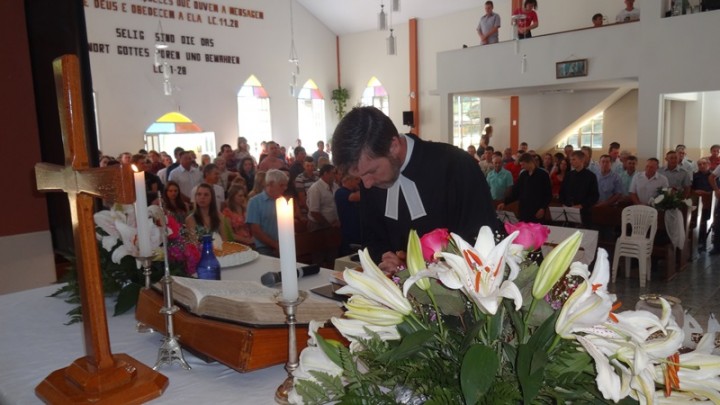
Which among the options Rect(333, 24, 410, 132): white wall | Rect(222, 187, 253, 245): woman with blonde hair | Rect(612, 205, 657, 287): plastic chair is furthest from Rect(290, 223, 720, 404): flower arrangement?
Rect(333, 24, 410, 132): white wall

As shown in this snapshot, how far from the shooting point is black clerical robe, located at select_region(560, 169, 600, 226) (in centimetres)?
775

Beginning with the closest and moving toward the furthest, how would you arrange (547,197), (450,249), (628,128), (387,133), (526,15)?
(450,249)
(387,133)
(547,197)
(526,15)
(628,128)

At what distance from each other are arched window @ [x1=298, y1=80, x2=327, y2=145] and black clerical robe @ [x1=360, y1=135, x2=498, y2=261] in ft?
58.4

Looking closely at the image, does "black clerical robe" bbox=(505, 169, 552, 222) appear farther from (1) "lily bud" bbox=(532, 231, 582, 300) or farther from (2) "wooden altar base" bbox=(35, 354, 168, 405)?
(1) "lily bud" bbox=(532, 231, 582, 300)

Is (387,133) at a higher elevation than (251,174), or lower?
higher

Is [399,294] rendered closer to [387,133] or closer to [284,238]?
[284,238]

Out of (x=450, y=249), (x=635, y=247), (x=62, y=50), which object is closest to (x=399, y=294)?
(x=450, y=249)

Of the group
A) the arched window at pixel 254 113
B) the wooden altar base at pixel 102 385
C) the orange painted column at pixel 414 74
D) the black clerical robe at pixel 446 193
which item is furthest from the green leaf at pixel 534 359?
the orange painted column at pixel 414 74

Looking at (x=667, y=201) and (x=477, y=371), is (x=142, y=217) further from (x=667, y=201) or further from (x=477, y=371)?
(x=667, y=201)

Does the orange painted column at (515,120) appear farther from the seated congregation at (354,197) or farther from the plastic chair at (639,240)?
the plastic chair at (639,240)

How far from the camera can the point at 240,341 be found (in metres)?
1.29

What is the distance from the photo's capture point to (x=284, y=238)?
3.70 ft

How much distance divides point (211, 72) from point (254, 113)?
6.89 ft

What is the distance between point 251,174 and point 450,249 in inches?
398
